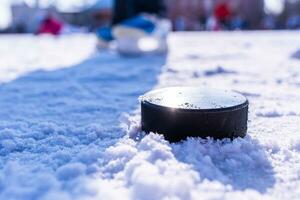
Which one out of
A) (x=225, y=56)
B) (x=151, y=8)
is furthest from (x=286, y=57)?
(x=151, y=8)

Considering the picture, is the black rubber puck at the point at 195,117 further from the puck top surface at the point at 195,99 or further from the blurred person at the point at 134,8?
the blurred person at the point at 134,8

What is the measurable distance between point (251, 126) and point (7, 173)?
1.12 metres

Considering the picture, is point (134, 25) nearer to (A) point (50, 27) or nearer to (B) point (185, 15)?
(A) point (50, 27)

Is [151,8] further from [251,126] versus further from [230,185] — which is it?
[230,185]

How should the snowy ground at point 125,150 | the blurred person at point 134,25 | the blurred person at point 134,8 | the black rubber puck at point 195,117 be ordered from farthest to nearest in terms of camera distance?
the blurred person at point 134,8, the blurred person at point 134,25, the black rubber puck at point 195,117, the snowy ground at point 125,150

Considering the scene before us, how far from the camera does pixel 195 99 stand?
5.28 ft

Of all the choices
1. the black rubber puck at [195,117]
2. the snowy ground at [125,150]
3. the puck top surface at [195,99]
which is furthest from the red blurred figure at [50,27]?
the black rubber puck at [195,117]

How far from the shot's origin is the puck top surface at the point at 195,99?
1491 mm

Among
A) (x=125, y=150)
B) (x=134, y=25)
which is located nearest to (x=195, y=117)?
(x=125, y=150)

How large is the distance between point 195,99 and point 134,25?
3442mm

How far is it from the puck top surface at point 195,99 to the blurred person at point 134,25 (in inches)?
125

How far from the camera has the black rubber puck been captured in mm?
1448

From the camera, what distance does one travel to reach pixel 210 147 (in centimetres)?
142

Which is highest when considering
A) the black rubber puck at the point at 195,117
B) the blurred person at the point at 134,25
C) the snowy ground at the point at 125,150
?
the blurred person at the point at 134,25
